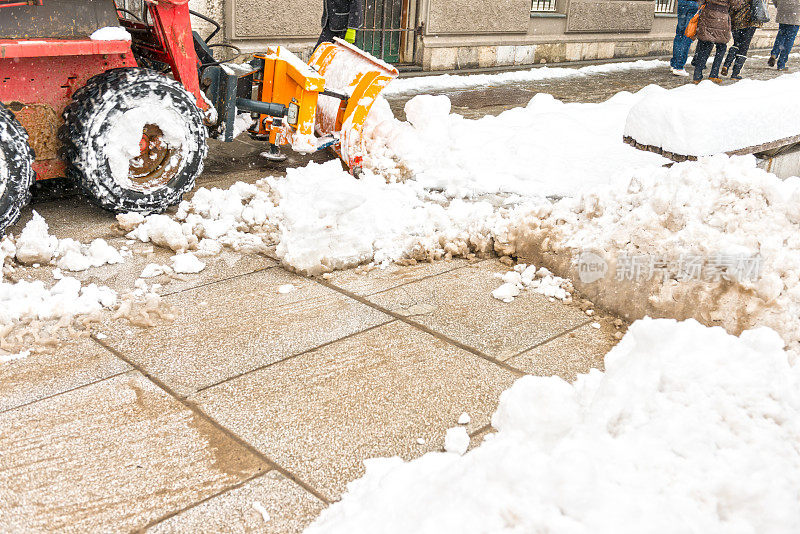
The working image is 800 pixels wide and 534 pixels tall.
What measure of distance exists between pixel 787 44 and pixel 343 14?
37.5ft

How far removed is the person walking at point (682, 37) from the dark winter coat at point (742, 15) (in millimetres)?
1116

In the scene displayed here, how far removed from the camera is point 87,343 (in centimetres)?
300

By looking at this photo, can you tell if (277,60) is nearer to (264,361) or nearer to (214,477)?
(264,361)

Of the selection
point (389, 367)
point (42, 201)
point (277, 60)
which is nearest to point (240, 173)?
point (277, 60)

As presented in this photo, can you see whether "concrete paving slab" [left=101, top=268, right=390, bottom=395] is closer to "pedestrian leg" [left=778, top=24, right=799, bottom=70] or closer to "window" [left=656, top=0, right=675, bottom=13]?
"pedestrian leg" [left=778, top=24, right=799, bottom=70]

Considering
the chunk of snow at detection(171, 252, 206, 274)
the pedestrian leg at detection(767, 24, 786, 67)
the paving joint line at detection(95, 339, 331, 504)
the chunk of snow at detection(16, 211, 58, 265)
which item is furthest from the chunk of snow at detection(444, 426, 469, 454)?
the pedestrian leg at detection(767, 24, 786, 67)

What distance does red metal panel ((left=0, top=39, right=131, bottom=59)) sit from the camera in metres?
3.71

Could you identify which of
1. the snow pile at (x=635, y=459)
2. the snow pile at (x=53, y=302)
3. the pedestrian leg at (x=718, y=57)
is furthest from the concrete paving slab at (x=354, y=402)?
the pedestrian leg at (x=718, y=57)

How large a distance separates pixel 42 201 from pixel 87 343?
7.00 ft

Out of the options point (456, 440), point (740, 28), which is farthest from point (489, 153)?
point (740, 28)

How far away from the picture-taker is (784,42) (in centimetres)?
1428

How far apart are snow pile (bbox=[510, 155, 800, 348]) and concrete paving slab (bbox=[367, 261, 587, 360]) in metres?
0.29

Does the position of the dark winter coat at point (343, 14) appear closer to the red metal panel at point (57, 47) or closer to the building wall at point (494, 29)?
the building wall at point (494, 29)

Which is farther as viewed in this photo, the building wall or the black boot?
the black boot
